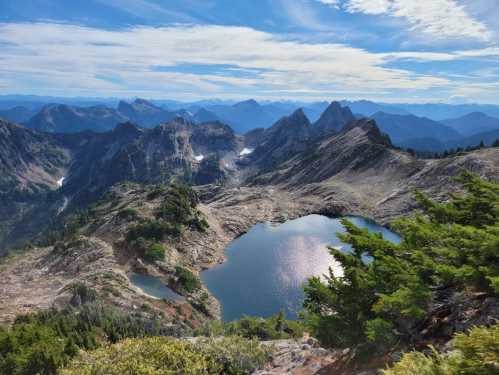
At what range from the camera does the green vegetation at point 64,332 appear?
36031 millimetres

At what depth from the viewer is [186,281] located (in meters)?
91.8

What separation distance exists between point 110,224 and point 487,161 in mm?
135490

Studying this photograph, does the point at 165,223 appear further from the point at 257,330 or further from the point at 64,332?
the point at 64,332

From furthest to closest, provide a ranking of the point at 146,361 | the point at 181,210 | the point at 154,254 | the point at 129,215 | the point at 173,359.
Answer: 1. the point at 181,210
2. the point at 129,215
3. the point at 154,254
4. the point at 173,359
5. the point at 146,361

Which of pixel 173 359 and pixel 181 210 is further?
pixel 181 210

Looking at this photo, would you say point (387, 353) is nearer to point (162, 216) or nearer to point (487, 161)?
point (162, 216)

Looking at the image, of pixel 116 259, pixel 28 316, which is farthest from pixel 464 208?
pixel 116 259

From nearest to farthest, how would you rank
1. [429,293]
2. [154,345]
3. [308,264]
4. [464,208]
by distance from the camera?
[429,293] < [154,345] < [464,208] < [308,264]

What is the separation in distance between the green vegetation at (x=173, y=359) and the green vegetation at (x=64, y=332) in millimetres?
9847

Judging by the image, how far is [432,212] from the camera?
36.5m

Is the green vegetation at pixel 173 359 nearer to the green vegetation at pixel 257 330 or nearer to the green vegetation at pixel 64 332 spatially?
the green vegetation at pixel 64 332

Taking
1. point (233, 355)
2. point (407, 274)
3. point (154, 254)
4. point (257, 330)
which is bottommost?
point (154, 254)

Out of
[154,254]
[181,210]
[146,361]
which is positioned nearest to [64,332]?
[146,361]

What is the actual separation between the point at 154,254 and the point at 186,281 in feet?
37.1
